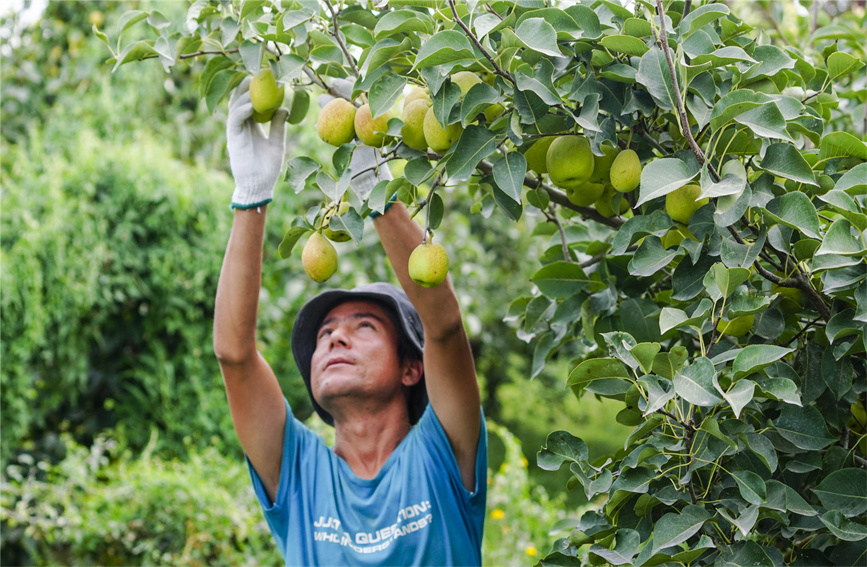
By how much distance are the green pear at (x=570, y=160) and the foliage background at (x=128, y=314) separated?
68.4 inches

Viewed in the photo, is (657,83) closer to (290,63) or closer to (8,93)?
(290,63)

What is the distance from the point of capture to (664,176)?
889 millimetres

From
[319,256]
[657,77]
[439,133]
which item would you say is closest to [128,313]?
[319,256]

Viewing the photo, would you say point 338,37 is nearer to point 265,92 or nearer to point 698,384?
point 265,92

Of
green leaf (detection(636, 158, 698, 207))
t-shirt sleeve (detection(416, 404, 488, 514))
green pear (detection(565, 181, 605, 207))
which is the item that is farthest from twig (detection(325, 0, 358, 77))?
t-shirt sleeve (detection(416, 404, 488, 514))

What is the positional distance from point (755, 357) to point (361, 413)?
104cm

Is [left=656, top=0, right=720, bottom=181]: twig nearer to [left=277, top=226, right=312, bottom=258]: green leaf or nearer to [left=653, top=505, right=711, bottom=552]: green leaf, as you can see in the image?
[left=653, top=505, right=711, bottom=552]: green leaf

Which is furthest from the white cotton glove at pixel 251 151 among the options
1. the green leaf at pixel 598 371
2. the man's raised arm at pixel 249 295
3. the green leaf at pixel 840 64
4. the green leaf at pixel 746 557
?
the green leaf at pixel 746 557

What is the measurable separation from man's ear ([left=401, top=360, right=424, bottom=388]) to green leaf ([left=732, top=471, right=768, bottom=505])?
1012 millimetres

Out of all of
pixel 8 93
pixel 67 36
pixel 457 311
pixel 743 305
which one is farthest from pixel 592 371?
pixel 67 36

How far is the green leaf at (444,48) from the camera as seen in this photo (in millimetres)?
862

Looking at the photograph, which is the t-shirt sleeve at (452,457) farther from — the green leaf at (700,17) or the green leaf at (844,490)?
the green leaf at (700,17)

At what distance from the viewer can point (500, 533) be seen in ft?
10.5

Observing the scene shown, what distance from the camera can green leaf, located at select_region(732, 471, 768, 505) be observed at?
86 centimetres
